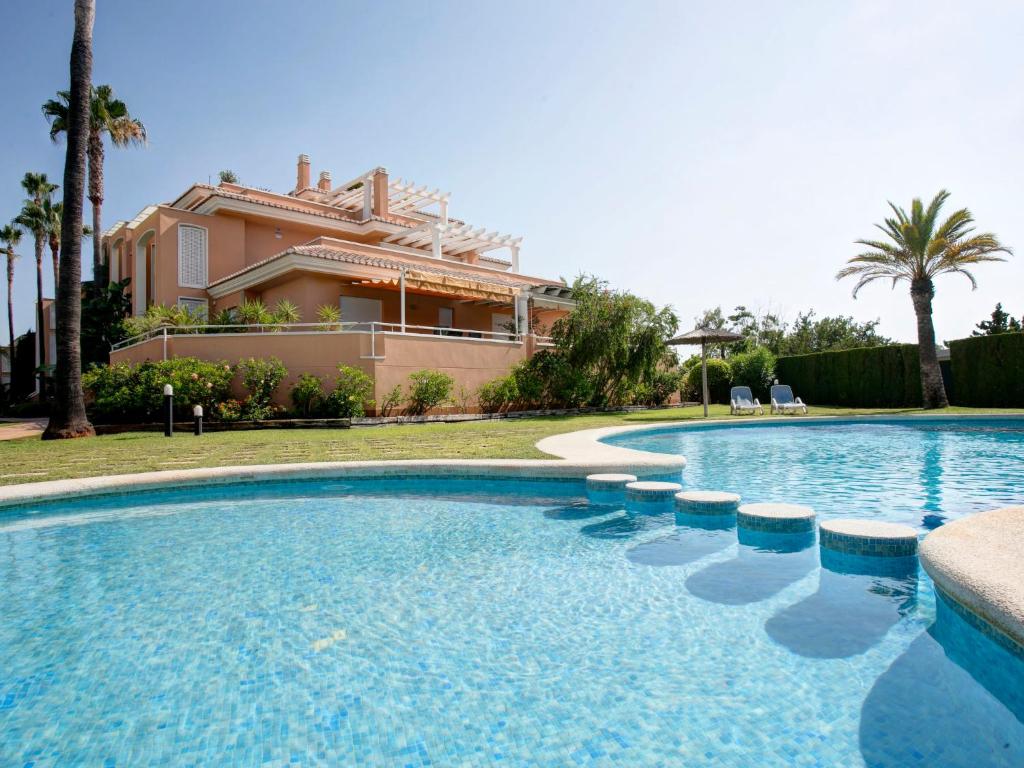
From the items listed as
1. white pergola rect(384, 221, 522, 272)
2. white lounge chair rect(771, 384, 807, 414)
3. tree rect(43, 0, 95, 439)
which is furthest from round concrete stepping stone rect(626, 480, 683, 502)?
white pergola rect(384, 221, 522, 272)

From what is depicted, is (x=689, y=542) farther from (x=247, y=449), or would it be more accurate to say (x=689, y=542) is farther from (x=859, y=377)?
(x=859, y=377)

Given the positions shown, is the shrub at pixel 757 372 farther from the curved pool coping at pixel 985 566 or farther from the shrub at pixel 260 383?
the curved pool coping at pixel 985 566

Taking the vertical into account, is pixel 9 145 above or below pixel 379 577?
above

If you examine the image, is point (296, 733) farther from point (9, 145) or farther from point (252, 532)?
point (9, 145)

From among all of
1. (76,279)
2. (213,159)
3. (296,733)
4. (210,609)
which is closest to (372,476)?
(210,609)

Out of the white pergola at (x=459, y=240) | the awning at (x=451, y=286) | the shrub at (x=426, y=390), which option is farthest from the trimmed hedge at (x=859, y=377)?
the shrub at (x=426, y=390)

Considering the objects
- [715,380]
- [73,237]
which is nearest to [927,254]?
[715,380]

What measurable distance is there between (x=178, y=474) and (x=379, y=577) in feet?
14.2

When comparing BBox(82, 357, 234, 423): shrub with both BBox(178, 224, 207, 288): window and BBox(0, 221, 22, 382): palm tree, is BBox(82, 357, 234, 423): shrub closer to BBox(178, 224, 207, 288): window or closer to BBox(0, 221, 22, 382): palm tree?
BBox(178, 224, 207, 288): window

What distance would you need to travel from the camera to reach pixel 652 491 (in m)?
6.29

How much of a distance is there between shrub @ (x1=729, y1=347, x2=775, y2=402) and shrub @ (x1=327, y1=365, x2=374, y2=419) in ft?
60.8

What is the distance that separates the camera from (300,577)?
4.55 m

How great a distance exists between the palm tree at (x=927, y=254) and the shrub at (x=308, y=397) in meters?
20.0

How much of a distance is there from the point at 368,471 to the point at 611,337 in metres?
14.7
